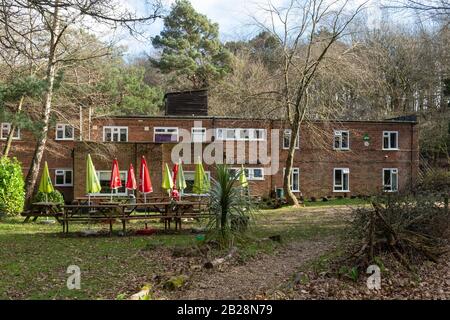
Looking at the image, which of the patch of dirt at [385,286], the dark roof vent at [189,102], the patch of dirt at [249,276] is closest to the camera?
the patch of dirt at [385,286]

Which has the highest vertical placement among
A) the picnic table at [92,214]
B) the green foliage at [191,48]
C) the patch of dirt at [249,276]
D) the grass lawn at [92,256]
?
the green foliage at [191,48]

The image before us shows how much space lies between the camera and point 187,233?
16.3 metres

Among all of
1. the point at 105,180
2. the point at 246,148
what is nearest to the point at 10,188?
the point at 105,180

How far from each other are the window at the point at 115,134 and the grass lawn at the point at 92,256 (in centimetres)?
1415

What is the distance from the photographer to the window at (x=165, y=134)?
33.5m

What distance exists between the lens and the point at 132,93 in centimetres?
4172

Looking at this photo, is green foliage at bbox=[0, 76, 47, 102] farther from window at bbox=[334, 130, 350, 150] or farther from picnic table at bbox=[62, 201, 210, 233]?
window at bbox=[334, 130, 350, 150]

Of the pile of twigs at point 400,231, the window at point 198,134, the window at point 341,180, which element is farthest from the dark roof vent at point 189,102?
the pile of twigs at point 400,231

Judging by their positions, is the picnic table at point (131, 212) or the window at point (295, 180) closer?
the picnic table at point (131, 212)

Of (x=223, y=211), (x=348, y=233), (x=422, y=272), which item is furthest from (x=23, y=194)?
(x=422, y=272)

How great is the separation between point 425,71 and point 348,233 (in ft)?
103

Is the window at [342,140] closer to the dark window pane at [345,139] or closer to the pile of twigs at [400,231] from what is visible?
the dark window pane at [345,139]

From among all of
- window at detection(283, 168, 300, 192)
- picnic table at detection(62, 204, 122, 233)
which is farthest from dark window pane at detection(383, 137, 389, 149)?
picnic table at detection(62, 204, 122, 233)

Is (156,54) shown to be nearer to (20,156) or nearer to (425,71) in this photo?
(20,156)
